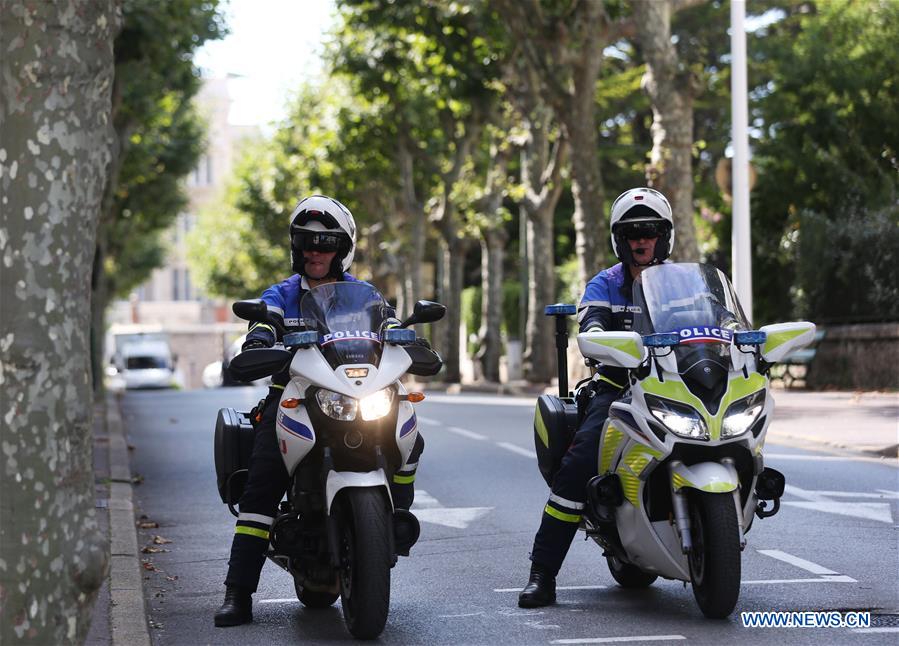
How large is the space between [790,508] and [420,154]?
91.4 feet

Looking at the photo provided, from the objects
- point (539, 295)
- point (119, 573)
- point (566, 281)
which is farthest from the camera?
point (566, 281)

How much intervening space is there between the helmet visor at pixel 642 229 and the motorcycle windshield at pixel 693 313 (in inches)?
12.4

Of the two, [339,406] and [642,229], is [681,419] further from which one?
[339,406]

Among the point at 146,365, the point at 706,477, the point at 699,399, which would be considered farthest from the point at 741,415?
the point at 146,365

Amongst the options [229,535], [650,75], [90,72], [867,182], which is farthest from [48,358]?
[867,182]

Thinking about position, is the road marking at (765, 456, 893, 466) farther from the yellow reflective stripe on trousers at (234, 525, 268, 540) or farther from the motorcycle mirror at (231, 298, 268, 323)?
the motorcycle mirror at (231, 298, 268, 323)

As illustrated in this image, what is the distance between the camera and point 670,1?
22922mm

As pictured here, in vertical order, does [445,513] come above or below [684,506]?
below

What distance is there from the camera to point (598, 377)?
6.93 metres

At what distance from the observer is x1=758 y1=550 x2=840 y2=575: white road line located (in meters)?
7.82

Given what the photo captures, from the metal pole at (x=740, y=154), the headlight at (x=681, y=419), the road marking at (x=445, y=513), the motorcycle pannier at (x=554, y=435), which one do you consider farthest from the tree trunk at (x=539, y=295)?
the headlight at (x=681, y=419)

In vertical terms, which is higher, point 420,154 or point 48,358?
point 420,154

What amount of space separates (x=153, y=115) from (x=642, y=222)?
25.0 metres

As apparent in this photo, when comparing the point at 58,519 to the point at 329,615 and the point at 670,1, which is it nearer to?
the point at 329,615
